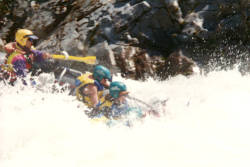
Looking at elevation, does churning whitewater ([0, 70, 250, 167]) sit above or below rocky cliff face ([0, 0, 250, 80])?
below

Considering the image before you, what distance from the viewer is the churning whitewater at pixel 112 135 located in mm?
3920

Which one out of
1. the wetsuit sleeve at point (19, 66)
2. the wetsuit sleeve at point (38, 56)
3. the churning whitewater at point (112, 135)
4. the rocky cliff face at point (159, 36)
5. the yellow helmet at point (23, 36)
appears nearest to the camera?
the churning whitewater at point (112, 135)

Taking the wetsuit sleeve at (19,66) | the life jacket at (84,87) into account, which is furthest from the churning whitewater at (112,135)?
the wetsuit sleeve at (19,66)

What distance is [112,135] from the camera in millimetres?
4672

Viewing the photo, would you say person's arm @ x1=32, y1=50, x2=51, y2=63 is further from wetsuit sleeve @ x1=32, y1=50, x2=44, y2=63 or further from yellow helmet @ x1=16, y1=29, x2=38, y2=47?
yellow helmet @ x1=16, y1=29, x2=38, y2=47

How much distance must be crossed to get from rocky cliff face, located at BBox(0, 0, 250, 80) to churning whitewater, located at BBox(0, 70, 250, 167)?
8.28 ft

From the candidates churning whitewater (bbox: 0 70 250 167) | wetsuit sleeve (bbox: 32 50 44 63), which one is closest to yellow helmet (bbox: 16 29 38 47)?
wetsuit sleeve (bbox: 32 50 44 63)

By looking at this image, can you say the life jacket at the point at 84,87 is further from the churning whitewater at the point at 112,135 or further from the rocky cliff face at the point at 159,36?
the rocky cliff face at the point at 159,36

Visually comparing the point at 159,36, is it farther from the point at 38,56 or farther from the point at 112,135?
the point at 112,135

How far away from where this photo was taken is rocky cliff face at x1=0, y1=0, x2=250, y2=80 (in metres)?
8.47

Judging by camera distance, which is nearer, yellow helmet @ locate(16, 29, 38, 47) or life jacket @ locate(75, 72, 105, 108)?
life jacket @ locate(75, 72, 105, 108)

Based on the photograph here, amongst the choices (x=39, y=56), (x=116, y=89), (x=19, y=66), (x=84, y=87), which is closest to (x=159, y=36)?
(x=39, y=56)

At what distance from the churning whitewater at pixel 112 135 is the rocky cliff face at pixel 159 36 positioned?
8.28 ft

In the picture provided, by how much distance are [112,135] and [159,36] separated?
196 inches
